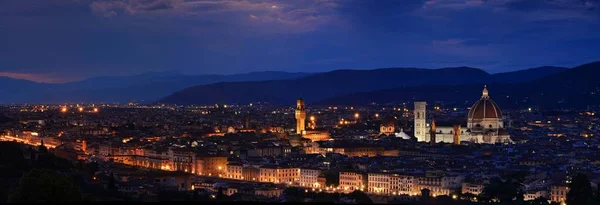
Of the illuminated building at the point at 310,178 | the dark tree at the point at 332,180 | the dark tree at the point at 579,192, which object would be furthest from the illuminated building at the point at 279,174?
the dark tree at the point at 579,192

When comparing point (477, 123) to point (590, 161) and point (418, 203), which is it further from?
point (418, 203)

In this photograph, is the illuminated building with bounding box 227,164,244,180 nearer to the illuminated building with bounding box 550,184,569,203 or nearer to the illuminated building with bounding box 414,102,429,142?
the illuminated building with bounding box 550,184,569,203

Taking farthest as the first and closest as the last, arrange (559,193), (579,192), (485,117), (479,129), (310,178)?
(485,117), (479,129), (310,178), (559,193), (579,192)

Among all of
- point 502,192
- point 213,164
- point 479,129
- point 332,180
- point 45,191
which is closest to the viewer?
point 45,191

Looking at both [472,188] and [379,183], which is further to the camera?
[379,183]

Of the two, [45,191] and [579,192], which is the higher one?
[45,191]

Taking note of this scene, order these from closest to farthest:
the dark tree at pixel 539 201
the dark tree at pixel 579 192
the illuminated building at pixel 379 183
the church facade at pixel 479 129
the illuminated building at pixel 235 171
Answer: the dark tree at pixel 579 192
the dark tree at pixel 539 201
the illuminated building at pixel 379 183
the illuminated building at pixel 235 171
the church facade at pixel 479 129

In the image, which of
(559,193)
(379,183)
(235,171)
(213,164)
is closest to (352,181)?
(379,183)

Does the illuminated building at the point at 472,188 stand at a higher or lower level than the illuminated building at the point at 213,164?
lower

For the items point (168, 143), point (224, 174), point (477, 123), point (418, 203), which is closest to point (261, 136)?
point (168, 143)

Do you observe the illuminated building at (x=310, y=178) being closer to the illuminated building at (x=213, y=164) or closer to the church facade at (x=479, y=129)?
the illuminated building at (x=213, y=164)

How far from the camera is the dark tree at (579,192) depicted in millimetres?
36062

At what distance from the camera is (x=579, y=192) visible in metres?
36.3

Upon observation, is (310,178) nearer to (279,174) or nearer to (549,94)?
(279,174)
